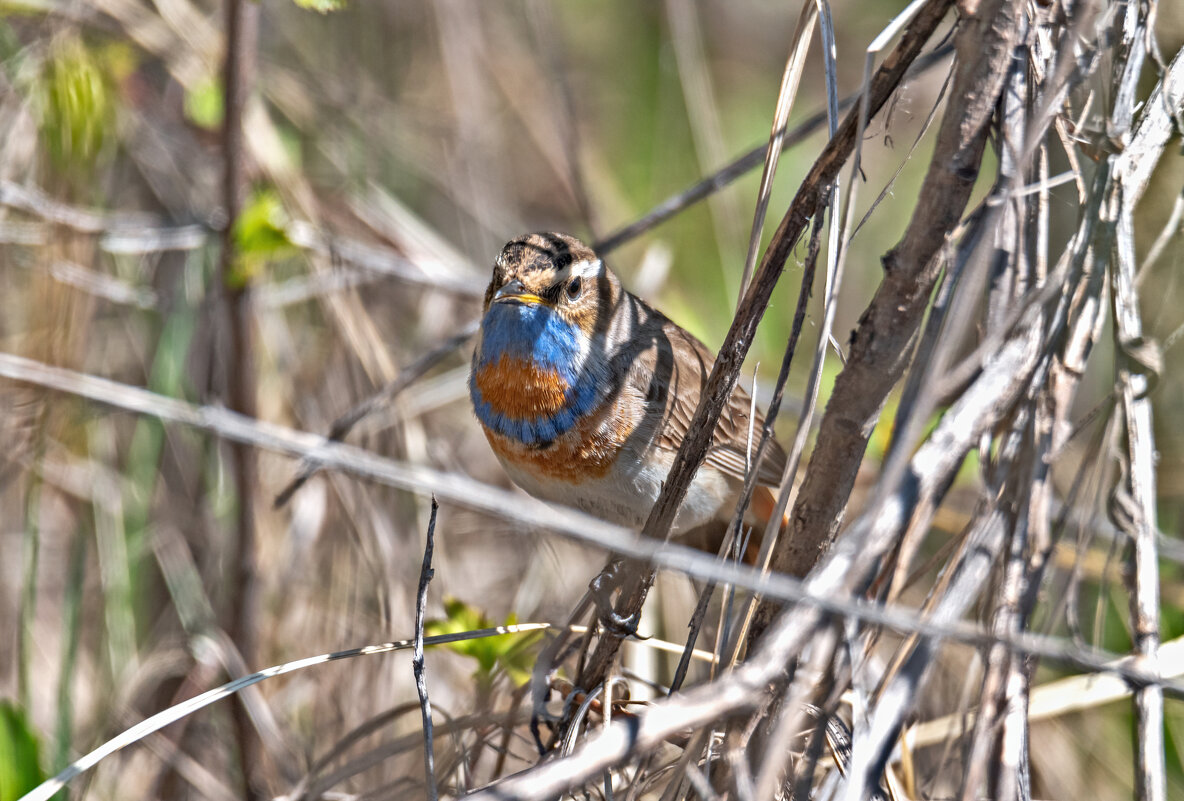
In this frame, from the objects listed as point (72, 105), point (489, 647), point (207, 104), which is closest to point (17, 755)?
point (489, 647)

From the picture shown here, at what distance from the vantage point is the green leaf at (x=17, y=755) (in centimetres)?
289

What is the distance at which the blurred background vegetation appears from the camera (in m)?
3.99

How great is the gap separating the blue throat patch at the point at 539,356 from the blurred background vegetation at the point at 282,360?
1.74 feet

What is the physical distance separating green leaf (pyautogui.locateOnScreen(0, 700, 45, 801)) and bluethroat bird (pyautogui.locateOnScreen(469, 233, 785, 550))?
63.7 inches

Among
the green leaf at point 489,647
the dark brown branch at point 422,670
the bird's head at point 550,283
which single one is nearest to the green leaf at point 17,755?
the green leaf at point 489,647

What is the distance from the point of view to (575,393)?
331cm

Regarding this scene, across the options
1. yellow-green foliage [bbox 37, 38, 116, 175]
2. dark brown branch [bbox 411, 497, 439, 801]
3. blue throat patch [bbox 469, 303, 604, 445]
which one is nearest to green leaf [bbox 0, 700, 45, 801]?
dark brown branch [bbox 411, 497, 439, 801]

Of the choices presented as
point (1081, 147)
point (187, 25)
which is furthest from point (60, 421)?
point (1081, 147)

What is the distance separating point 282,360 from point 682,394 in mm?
2232

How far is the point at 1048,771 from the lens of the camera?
3.96 m

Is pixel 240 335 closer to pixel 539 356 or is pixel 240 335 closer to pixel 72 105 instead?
pixel 72 105

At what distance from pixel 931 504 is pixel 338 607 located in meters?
3.22

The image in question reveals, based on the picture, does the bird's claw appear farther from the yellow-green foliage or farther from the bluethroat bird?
the yellow-green foliage

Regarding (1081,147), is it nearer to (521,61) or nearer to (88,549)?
(88,549)
